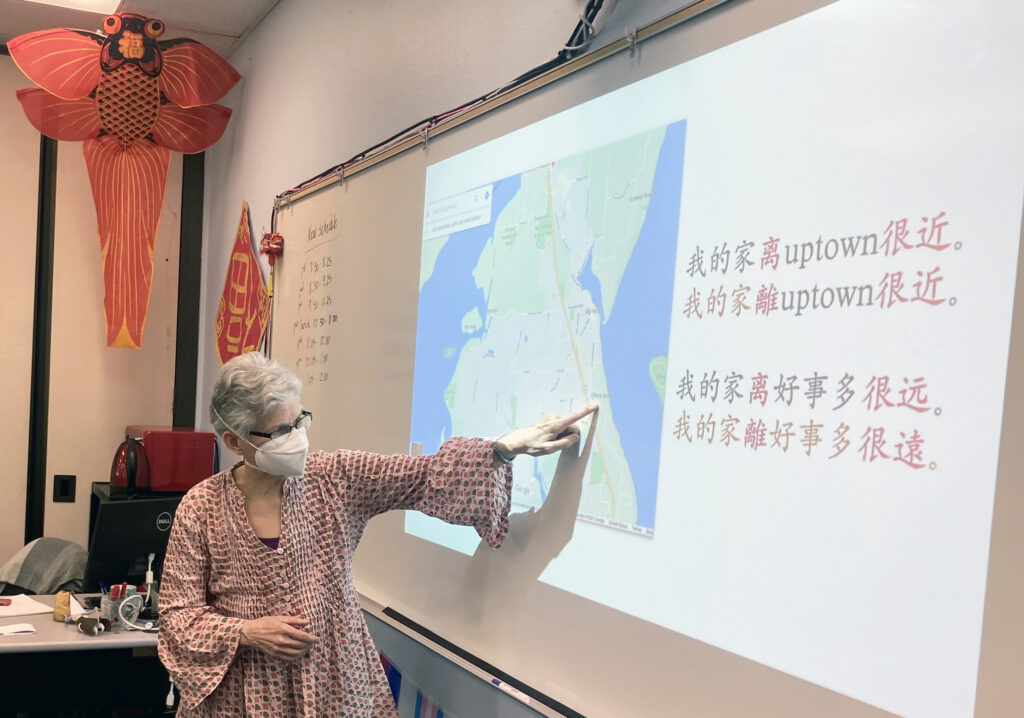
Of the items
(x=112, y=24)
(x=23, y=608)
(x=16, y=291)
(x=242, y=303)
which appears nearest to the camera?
(x=23, y=608)

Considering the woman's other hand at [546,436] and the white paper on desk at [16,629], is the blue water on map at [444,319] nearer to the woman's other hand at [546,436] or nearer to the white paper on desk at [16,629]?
the woman's other hand at [546,436]

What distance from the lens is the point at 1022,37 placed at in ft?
2.97

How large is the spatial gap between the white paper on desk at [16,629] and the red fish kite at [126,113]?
65.0 inches

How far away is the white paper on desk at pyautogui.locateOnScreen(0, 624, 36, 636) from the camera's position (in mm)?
2320

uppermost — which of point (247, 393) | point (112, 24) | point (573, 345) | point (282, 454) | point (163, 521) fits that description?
point (112, 24)

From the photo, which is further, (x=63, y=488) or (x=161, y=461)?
(x=63, y=488)

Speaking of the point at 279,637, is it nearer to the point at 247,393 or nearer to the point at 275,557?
the point at 275,557

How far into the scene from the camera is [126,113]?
11.7 ft

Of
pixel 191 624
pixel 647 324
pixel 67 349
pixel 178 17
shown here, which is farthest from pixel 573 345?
pixel 67 349

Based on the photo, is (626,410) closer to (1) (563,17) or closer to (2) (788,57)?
(2) (788,57)

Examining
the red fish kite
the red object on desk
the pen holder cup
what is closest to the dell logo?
the pen holder cup

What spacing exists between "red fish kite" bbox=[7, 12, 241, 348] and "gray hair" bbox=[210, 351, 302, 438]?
230 cm

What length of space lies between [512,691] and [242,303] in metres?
2.38

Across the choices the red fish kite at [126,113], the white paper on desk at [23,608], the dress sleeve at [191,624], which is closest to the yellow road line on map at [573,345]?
the dress sleeve at [191,624]
